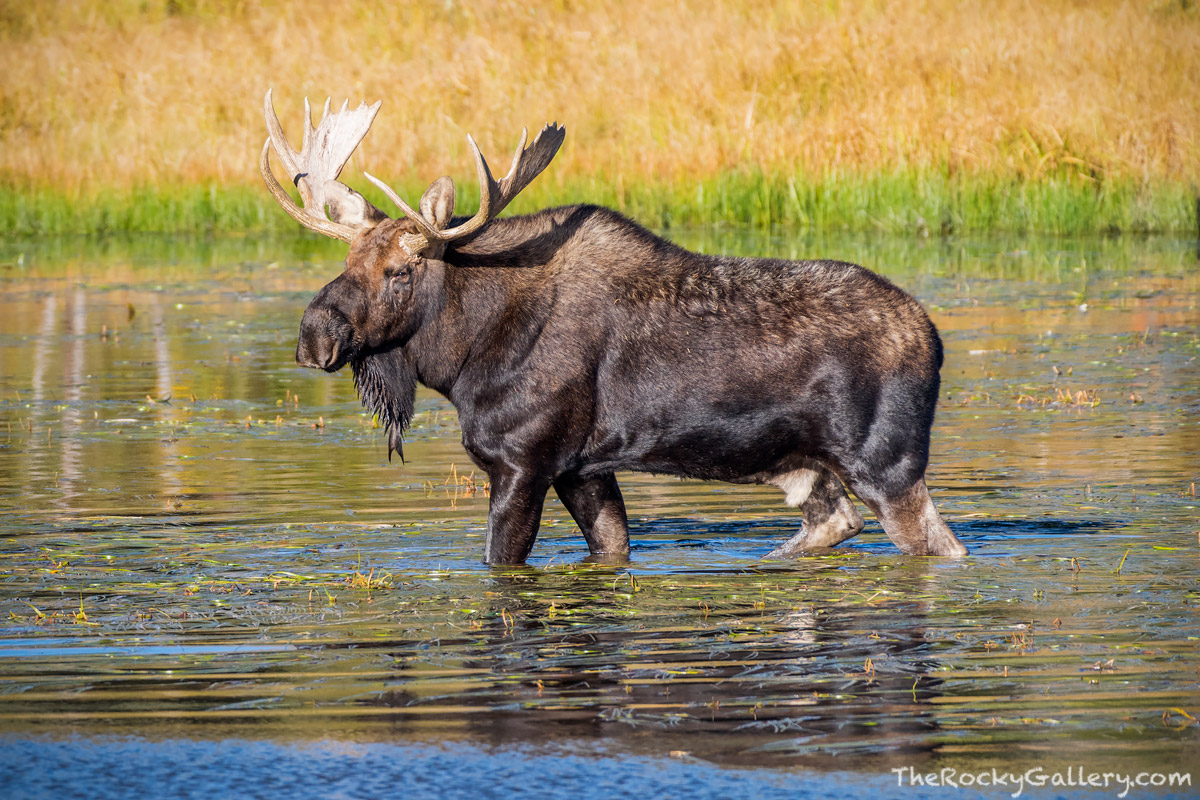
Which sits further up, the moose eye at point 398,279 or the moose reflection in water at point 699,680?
the moose eye at point 398,279

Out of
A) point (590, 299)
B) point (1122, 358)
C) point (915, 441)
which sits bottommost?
point (1122, 358)

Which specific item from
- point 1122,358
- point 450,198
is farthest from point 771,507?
point 1122,358

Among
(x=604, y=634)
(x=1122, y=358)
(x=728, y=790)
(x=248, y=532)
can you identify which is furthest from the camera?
(x=1122, y=358)

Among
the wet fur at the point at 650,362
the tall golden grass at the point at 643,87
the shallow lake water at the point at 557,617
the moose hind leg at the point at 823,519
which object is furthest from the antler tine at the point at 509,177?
the tall golden grass at the point at 643,87

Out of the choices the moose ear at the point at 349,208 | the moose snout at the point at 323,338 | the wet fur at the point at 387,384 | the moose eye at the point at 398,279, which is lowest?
the wet fur at the point at 387,384

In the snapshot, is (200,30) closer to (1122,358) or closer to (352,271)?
(1122,358)

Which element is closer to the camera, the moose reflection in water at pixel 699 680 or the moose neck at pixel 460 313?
the moose reflection in water at pixel 699 680

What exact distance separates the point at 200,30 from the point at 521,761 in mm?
31983

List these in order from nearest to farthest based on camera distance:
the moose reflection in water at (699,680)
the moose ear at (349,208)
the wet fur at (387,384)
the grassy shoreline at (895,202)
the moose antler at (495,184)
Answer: the moose reflection in water at (699,680) < the moose antler at (495,184) < the wet fur at (387,384) < the moose ear at (349,208) < the grassy shoreline at (895,202)

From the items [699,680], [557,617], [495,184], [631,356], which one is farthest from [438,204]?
[699,680]

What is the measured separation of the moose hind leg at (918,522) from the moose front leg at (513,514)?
1.43 m

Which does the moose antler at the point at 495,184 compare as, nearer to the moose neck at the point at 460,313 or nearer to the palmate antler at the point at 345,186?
the palmate antler at the point at 345,186

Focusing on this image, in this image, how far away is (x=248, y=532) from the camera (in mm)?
8781

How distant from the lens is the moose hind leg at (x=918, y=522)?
8031 millimetres
